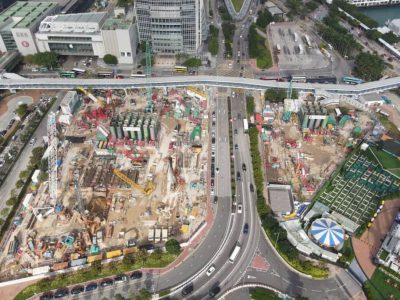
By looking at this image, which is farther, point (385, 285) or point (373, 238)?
point (373, 238)

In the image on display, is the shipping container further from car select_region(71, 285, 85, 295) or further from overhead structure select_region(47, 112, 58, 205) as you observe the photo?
overhead structure select_region(47, 112, 58, 205)

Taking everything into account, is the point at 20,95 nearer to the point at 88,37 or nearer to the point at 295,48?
the point at 88,37

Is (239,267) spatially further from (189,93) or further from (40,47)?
(40,47)

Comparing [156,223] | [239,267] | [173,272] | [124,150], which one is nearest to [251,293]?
[239,267]

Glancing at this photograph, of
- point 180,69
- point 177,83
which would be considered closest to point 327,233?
point 177,83

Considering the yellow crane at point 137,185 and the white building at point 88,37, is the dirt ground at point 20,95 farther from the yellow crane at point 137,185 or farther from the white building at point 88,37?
the yellow crane at point 137,185

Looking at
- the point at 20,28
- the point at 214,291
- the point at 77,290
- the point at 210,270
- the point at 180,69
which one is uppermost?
the point at 20,28

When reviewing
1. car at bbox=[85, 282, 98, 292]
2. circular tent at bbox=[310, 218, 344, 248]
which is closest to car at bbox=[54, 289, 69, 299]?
car at bbox=[85, 282, 98, 292]
